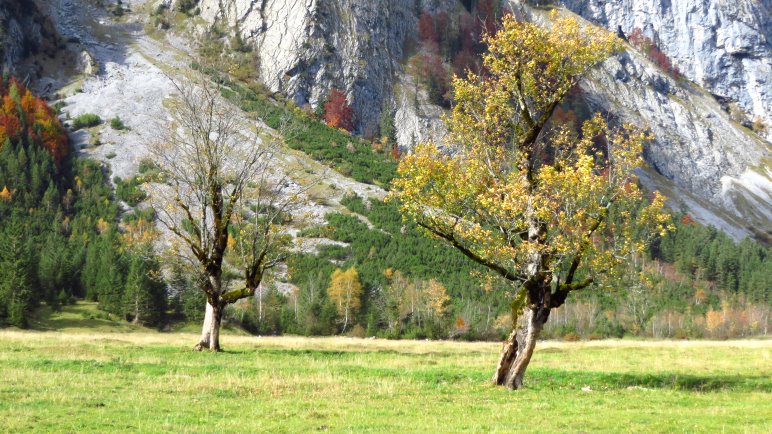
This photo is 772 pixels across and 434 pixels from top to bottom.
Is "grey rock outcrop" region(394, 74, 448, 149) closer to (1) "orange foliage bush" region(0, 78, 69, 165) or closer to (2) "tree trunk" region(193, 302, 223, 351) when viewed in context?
(1) "orange foliage bush" region(0, 78, 69, 165)

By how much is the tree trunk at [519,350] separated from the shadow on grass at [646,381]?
1.37 meters

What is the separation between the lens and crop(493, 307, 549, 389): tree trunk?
20656 mm

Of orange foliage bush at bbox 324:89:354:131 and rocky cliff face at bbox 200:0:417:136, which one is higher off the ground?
rocky cliff face at bbox 200:0:417:136

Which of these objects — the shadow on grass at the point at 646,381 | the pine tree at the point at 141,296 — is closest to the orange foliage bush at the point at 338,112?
the pine tree at the point at 141,296

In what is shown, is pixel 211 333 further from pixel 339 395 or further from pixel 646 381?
pixel 646 381

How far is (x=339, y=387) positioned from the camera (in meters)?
19.4

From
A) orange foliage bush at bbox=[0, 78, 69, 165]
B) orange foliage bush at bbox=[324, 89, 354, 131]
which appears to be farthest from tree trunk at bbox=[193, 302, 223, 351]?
orange foliage bush at bbox=[324, 89, 354, 131]

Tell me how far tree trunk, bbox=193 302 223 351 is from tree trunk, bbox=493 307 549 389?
15.8 meters

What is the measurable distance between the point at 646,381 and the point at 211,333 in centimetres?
1995

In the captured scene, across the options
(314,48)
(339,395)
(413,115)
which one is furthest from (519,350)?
(413,115)

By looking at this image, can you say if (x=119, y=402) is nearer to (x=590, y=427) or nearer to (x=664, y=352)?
(x=590, y=427)

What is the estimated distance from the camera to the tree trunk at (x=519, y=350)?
20.7 metres

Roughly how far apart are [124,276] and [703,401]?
68782 millimetres

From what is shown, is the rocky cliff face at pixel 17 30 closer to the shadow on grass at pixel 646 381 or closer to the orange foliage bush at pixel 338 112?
the orange foliage bush at pixel 338 112
